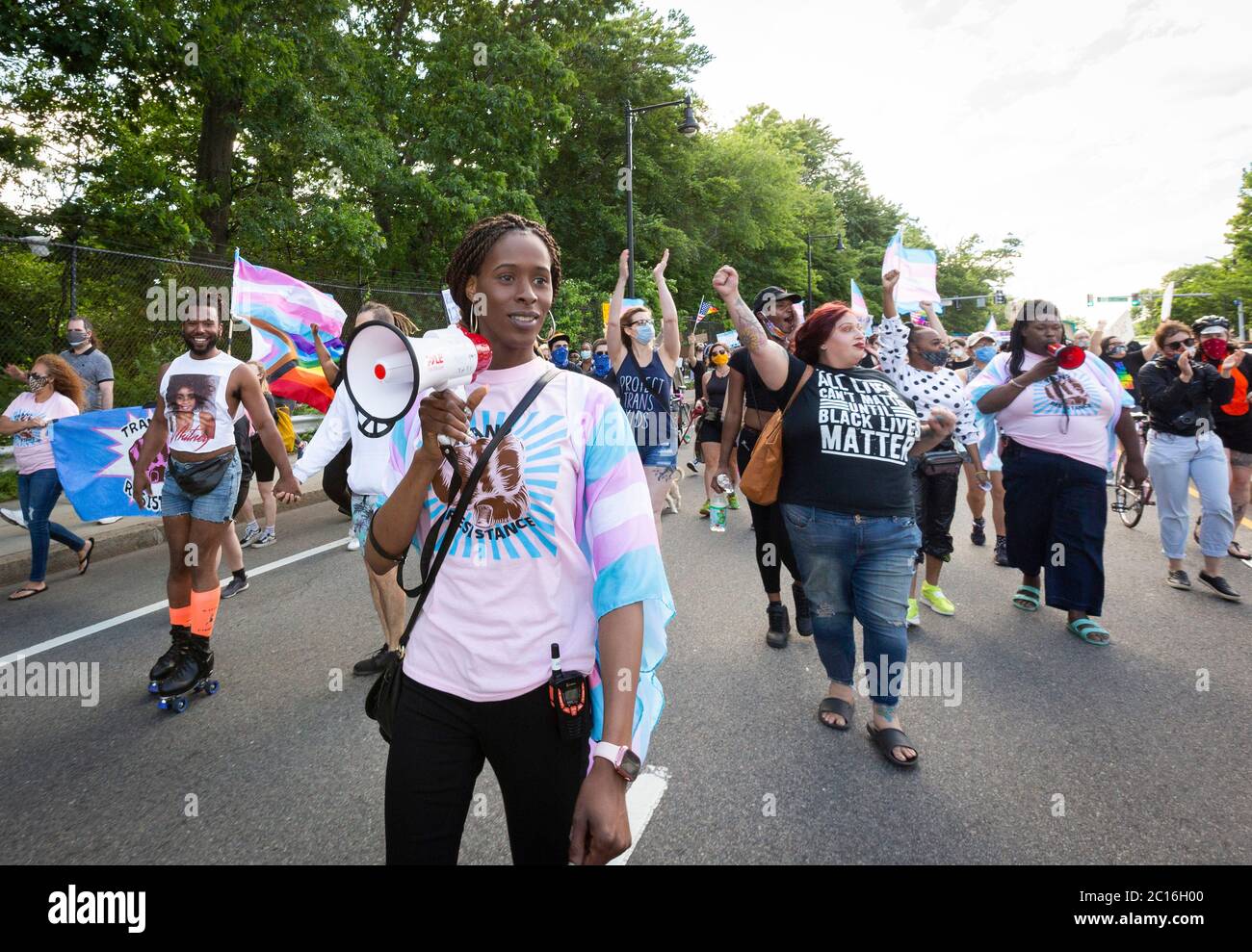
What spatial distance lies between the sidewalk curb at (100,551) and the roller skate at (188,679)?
5.99ft

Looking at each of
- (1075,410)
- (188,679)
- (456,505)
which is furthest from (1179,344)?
(188,679)

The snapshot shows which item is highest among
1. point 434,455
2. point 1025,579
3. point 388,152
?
point 388,152

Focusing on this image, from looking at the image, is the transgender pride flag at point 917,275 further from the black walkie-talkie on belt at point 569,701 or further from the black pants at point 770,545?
the black walkie-talkie on belt at point 569,701

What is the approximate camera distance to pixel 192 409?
3.76 metres

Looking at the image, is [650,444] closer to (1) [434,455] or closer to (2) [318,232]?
(1) [434,455]

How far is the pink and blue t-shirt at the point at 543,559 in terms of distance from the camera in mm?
1444

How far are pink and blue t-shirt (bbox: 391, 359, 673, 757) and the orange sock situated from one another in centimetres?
292

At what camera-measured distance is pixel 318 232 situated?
1306 cm

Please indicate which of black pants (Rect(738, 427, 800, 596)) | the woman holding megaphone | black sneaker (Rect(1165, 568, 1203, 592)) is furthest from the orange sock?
black sneaker (Rect(1165, 568, 1203, 592))

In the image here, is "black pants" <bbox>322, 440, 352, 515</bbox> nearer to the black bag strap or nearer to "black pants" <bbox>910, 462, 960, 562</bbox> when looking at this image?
the black bag strap

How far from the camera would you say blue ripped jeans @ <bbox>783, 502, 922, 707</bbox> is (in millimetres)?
Answer: 3094
